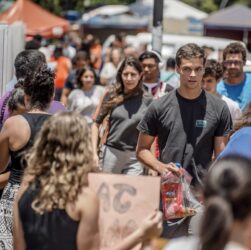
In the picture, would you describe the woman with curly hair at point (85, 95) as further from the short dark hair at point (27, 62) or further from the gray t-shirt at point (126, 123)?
the short dark hair at point (27, 62)

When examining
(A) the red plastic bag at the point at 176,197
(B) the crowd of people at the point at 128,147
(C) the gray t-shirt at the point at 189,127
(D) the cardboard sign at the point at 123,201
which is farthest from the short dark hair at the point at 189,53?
(D) the cardboard sign at the point at 123,201

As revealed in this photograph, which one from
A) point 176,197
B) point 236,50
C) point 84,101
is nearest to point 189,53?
point 176,197

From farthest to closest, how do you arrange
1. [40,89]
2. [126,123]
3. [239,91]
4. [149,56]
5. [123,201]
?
[149,56] < [239,91] < [126,123] < [40,89] < [123,201]

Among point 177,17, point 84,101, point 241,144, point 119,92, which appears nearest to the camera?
point 241,144

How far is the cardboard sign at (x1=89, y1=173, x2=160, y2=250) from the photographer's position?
4324 mm

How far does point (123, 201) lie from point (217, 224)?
3.87 feet

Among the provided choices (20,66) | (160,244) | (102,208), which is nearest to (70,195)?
(102,208)

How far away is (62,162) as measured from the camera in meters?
4.25

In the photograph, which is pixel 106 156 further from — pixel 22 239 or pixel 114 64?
pixel 114 64

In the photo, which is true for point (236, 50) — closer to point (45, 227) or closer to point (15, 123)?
point (15, 123)

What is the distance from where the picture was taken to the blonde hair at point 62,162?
13.8 ft

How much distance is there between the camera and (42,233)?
4.30 meters

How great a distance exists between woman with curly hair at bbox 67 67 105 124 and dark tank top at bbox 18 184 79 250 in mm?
7183

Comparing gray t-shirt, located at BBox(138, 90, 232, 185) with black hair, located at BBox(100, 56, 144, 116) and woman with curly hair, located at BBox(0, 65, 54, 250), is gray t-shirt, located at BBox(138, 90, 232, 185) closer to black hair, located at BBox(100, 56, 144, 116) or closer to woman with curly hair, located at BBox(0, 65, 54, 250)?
woman with curly hair, located at BBox(0, 65, 54, 250)
